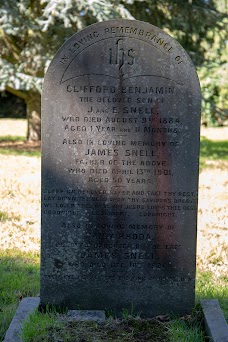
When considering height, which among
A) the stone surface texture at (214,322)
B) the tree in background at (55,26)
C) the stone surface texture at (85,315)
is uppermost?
the tree in background at (55,26)

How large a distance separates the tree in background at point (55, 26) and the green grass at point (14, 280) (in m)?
6.88

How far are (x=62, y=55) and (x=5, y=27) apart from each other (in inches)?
358

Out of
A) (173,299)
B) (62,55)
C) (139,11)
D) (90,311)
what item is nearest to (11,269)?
(90,311)

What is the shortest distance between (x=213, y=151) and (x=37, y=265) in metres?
12.3

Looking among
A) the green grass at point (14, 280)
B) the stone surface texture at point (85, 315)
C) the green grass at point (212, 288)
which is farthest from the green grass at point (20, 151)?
the stone surface texture at point (85, 315)

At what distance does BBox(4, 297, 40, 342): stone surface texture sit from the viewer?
11.5ft

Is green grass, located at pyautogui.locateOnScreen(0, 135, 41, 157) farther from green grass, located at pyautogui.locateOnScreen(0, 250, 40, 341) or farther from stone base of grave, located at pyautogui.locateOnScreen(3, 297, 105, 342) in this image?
stone base of grave, located at pyautogui.locateOnScreen(3, 297, 105, 342)

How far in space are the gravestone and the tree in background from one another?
7.80 m

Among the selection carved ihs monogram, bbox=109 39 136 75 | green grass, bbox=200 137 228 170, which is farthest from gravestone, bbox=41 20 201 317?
green grass, bbox=200 137 228 170

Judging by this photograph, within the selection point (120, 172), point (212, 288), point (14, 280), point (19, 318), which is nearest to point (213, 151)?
point (212, 288)

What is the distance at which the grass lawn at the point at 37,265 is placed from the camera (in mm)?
3652

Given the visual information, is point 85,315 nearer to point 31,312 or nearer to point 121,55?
point 31,312

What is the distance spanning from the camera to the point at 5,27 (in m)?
12.4

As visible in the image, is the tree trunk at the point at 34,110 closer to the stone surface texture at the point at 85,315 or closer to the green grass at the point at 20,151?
the green grass at the point at 20,151
